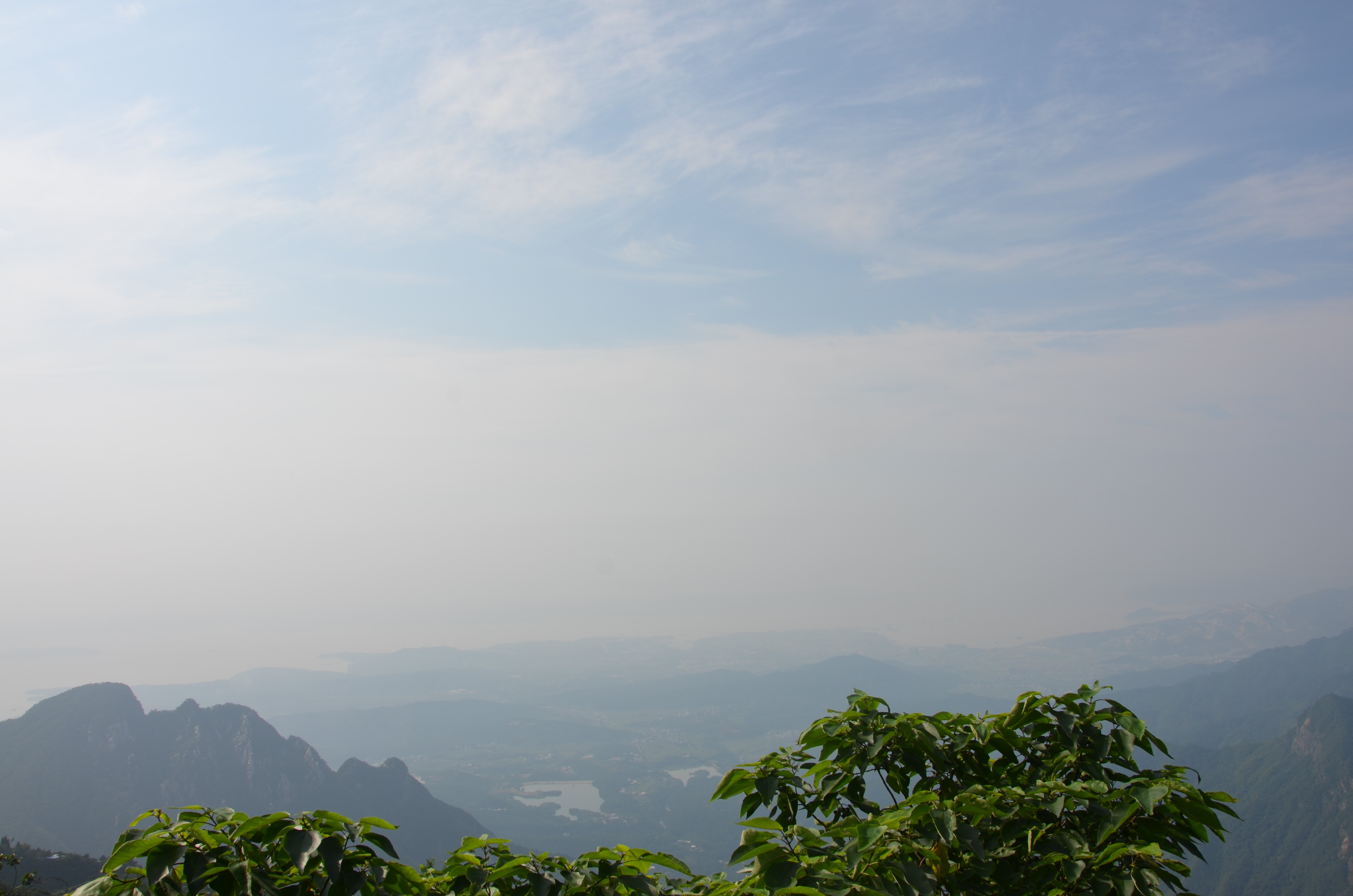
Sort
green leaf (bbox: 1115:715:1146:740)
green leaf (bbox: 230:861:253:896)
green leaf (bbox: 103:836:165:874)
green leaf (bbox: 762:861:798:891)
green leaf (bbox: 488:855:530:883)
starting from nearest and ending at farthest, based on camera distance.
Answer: green leaf (bbox: 103:836:165:874) < green leaf (bbox: 230:861:253:896) < green leaf (bbox: 488:855:530:883) < green leaf (bbox: 762:861:798:891) < green leaf (bbox: 1115:715:1146:740)

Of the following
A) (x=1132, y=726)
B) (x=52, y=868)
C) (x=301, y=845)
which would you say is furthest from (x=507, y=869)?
(x=52, y=868)

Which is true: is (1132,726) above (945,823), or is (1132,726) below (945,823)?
above

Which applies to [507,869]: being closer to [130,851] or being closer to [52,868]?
[130,851]

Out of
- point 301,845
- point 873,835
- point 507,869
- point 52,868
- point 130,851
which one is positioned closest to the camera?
point 130,851

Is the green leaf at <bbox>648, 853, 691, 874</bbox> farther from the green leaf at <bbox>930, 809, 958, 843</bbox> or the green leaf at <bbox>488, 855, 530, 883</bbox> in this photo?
the green leaf at <bbox>930, 809, 958, 843</bbox>

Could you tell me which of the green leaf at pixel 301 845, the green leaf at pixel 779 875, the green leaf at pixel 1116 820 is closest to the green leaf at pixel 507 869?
the green leaf at pixel 301 845

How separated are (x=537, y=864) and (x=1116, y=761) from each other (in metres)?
4.62

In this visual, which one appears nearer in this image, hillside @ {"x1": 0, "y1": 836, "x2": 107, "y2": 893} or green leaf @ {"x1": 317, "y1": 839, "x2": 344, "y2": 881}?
green leaf @ {"x1": 317, "y1": 839, "x2": 344, "y2": 881}

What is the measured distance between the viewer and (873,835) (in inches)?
184

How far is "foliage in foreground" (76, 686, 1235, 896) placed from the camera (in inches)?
162

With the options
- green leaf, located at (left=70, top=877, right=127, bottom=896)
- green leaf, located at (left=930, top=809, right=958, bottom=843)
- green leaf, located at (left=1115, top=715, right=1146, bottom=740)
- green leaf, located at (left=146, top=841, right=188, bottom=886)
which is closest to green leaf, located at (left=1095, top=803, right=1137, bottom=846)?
green leaf, located at (left=930, top=809, right=958, bottom=843)

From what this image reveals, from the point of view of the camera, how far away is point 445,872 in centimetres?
477

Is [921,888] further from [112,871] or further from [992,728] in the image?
[112,871]

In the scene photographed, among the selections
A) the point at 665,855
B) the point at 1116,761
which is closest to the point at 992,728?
the point at 1116,761
